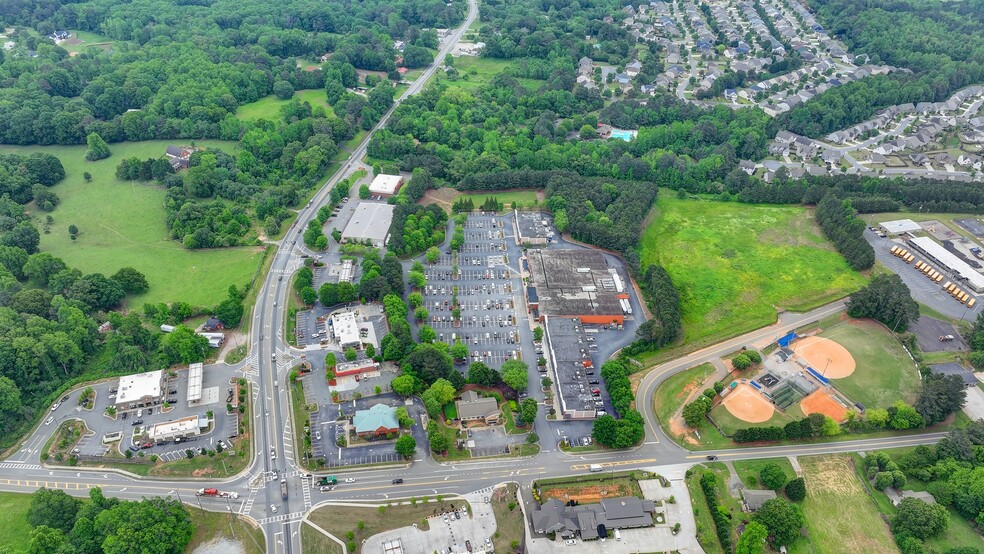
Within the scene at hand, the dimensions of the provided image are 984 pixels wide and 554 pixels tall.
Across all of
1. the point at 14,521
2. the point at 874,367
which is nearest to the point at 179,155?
the point at 14,521

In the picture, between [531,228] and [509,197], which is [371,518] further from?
[509,197]

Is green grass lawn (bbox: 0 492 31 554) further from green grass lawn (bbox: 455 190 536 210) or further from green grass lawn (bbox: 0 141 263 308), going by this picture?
green grass lawn (bbox: 455 190 536 210)

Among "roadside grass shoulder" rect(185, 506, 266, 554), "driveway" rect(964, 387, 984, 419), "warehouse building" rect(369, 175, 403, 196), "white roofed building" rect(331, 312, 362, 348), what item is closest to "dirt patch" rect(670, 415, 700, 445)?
"driveway" rect(964, 387, 984, 419)

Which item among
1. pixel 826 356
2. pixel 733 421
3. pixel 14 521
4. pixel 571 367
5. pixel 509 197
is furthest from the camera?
pixel 509 197

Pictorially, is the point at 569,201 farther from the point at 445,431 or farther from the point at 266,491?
the point at 266,491

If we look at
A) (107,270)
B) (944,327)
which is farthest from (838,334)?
(107,270)

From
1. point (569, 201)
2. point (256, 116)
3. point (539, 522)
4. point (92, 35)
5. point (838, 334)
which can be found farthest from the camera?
point (92, 35)

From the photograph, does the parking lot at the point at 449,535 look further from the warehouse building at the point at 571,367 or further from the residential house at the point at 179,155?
the residential house at the point at 179,155
